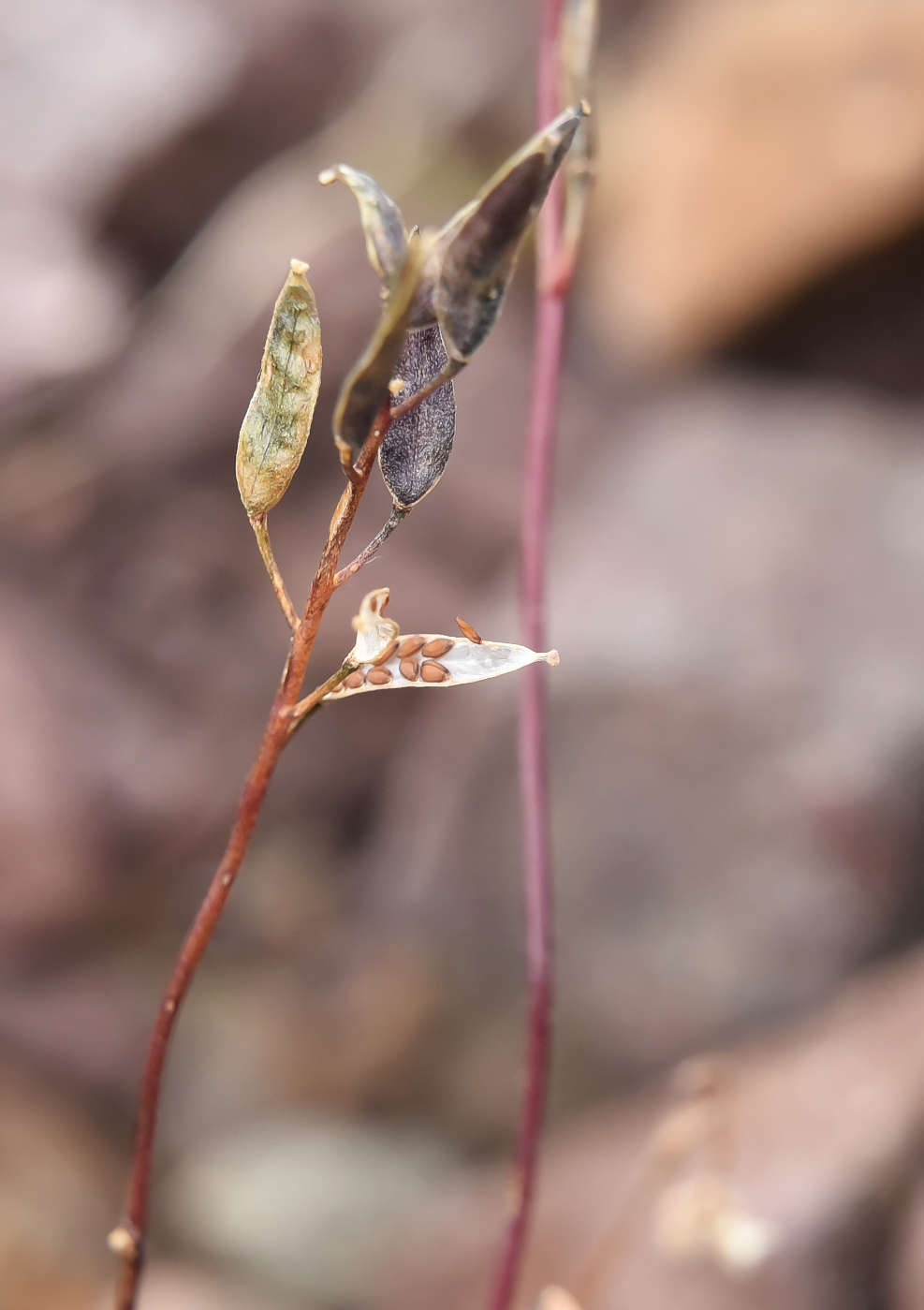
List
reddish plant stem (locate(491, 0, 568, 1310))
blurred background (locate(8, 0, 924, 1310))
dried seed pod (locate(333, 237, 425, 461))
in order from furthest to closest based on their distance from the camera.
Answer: blurred background (locate(8, 0, 924, 1310))
reddish plant stem (locate(491, 0, 568, 1310))
dried seed pod (locate(333, 237, 425, 461))

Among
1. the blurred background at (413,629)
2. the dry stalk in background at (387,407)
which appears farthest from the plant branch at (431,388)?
the blurred background at (413,629)

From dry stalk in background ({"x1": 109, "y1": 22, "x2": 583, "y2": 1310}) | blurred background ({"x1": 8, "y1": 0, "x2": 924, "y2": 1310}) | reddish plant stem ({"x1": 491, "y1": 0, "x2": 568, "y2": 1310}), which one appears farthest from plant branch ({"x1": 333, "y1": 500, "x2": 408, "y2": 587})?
blurred background ({"x1": 8, "y1": 0, "x2": 924, "y2": 1310})

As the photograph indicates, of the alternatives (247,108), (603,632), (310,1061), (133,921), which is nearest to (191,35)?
(247,108)

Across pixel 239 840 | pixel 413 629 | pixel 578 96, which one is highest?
pixel 413 629

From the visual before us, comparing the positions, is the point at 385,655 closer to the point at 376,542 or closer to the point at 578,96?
the point at 376,542

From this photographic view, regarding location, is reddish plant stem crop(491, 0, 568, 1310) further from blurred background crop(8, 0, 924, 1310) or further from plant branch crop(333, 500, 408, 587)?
blurred background crop(8, 0, 924, 1310)

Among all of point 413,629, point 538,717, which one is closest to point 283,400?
point 538,717
